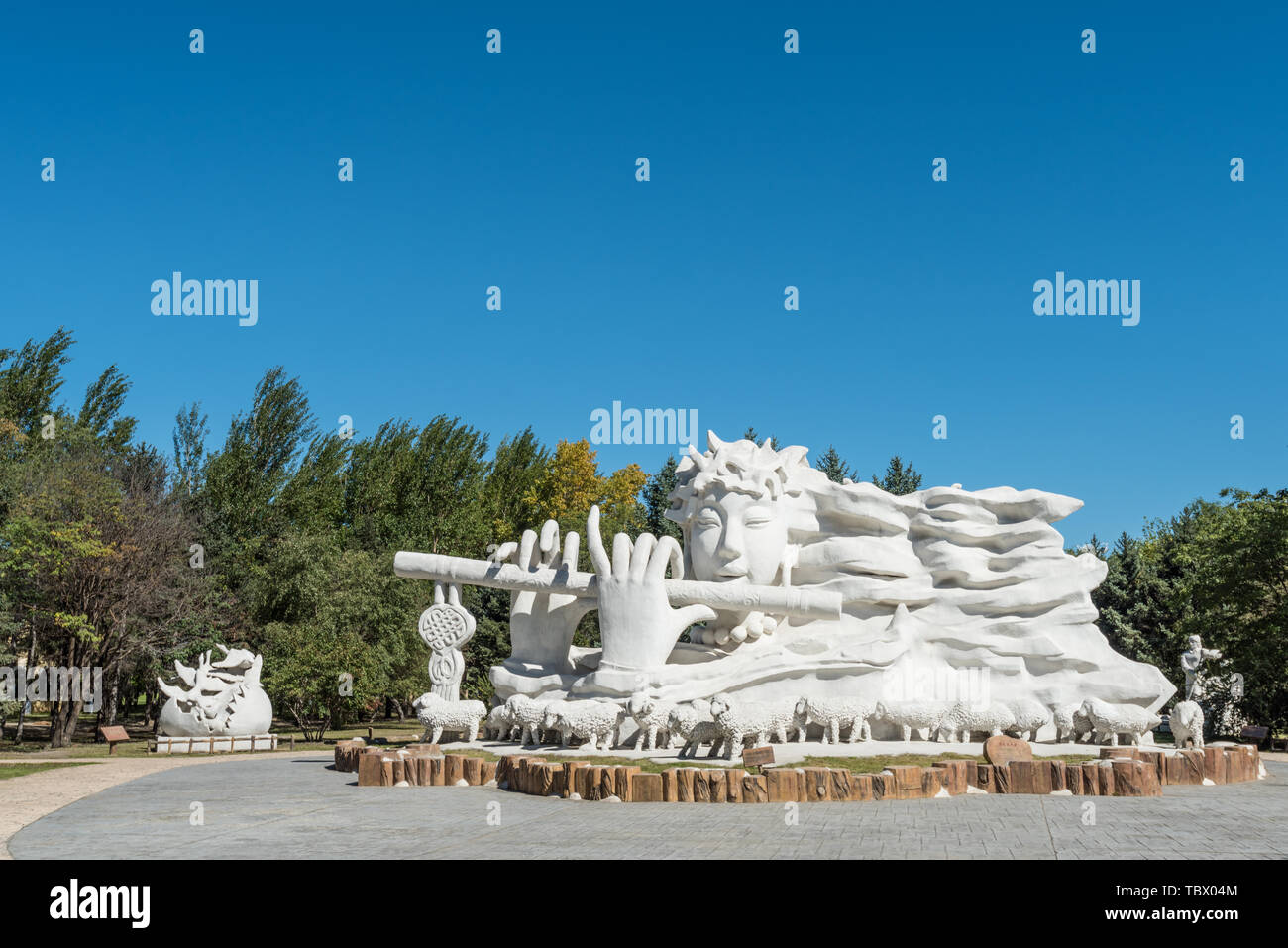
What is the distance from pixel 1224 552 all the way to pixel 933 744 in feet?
42.0

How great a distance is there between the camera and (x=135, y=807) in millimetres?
14508

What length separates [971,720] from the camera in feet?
63.3

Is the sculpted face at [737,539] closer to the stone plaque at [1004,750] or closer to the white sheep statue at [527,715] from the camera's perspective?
the white sheep statue at [527,715]

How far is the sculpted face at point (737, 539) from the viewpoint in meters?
22.2

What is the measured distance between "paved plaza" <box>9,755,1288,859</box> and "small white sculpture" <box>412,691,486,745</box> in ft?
13.5

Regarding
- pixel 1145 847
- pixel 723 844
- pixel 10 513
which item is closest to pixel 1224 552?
pixel 1145 847

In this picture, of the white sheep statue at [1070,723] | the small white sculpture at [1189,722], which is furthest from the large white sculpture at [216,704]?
the small white sculpture at [1189,722]

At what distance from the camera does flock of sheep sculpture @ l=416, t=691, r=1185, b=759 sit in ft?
58.9

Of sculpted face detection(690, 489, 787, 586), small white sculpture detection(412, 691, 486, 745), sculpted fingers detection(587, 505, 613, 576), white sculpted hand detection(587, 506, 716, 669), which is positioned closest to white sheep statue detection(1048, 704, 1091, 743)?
sculpted face detection(690, 489, 787, 586)

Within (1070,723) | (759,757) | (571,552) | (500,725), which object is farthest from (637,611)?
(1070,723)

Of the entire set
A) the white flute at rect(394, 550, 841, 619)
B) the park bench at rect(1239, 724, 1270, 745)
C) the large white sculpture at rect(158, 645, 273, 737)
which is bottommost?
the park bench at rect(1239, 724, 1270, 745)

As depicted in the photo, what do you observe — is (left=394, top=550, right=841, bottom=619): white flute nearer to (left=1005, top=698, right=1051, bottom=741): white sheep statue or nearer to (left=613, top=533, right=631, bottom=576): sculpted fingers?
(left=613, top=533, right=631, bottom=576): sculpted fingers

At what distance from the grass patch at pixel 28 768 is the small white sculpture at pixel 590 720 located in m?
9.48

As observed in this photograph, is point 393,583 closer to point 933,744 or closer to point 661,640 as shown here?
point 661,640
